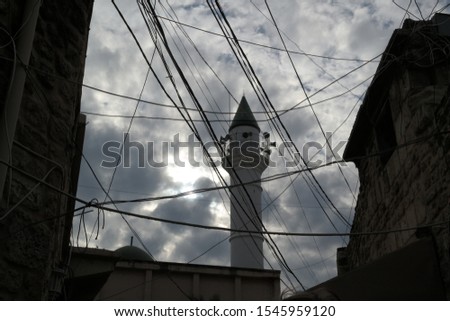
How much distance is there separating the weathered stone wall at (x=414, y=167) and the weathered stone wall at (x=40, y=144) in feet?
10.2

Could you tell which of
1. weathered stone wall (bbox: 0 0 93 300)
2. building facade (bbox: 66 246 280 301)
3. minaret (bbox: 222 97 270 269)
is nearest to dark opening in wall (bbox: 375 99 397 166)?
weathered stone wall (bbox: 0 0 93 300)

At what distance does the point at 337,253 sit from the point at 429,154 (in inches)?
203

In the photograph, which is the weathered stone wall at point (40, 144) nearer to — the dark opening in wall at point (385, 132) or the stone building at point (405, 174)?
the stone building at point (405, 174)

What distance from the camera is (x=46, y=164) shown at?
3777 millimetres

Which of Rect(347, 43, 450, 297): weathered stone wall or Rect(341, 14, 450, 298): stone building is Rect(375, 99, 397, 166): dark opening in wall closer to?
Rect(341, 14, 450, 298): stone building

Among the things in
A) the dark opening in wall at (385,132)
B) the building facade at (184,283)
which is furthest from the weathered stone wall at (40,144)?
the building facade at (184,283)

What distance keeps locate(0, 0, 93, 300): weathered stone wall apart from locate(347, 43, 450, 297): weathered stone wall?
10.2 feet

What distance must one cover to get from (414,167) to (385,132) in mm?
1574

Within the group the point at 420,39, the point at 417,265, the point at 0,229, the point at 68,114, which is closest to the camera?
the point at 0,229

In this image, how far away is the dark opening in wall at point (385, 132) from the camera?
24.0 ft

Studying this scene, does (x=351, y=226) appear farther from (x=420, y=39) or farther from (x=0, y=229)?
(x=0, y=229)

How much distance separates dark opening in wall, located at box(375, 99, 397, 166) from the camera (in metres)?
7.32

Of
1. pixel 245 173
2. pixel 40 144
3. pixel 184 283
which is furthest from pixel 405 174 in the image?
pixel 245 173

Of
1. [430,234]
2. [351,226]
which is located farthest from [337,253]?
[430,234]
